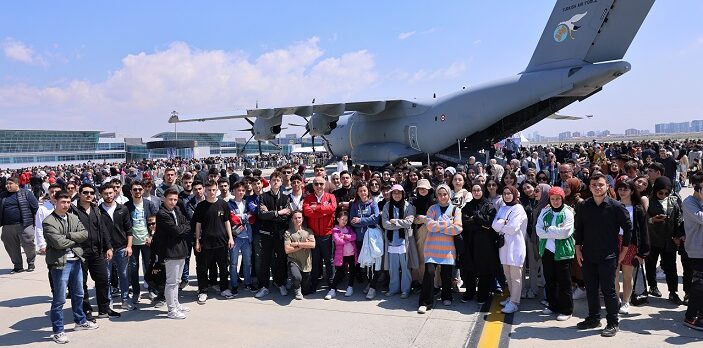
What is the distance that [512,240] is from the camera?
542 cm

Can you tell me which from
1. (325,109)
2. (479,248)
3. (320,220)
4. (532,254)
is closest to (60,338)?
(320,220)

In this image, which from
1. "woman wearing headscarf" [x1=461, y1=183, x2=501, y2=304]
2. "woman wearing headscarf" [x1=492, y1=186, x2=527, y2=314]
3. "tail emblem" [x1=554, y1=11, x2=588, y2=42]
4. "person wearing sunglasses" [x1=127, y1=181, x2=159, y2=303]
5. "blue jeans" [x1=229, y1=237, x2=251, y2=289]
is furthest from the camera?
"tail emblem" [x1=554, y1=11, x2=588, y2=42]

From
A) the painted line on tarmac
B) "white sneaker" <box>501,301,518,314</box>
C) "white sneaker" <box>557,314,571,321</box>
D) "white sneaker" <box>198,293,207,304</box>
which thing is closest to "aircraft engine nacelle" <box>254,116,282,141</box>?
"white sneaker" <box>198,293,207,304</box>

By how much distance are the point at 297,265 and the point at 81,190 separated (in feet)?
9.42

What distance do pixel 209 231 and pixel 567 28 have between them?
13.3 meters

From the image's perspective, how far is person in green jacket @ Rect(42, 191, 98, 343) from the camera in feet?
15.7

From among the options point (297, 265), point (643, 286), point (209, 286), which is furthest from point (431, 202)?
point (209, 286)

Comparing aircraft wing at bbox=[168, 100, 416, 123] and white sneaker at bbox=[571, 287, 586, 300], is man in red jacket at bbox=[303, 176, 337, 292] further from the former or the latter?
aircraft wing at bbox=[168, 100, 416, 123]

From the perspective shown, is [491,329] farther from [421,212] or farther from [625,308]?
[421,212]

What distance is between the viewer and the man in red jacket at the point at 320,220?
6.36 meters

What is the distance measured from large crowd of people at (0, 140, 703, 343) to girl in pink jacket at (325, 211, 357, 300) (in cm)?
2

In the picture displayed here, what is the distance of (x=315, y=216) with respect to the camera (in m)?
6.36

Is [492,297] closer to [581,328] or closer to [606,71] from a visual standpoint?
[581,328]

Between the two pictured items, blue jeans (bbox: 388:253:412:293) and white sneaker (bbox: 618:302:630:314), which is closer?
white sneaker (bbox: 618:302:630:314)
